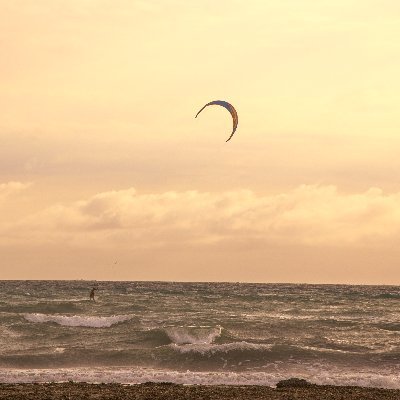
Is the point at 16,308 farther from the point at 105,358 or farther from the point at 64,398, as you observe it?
the point at 64,398

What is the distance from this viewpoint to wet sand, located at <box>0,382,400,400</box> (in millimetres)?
15031

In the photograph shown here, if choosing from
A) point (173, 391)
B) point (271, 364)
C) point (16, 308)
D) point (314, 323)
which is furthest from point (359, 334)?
point (16, 308)

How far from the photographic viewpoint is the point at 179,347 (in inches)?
953

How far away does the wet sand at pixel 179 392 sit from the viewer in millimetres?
15031

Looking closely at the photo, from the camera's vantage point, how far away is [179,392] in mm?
15719

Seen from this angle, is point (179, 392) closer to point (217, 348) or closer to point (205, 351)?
point (205, 351)

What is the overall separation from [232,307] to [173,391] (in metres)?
34.9

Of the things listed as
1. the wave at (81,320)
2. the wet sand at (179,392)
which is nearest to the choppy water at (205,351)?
the wave at (81,320)

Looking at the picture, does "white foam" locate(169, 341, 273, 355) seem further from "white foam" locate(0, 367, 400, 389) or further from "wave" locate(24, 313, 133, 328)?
"wave" locate(24, 313, 133, 328)

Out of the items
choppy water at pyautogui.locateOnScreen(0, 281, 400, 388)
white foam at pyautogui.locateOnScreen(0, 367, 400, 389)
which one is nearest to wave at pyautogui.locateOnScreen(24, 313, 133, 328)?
choppy water at pyautogui.locateOnScreen(0, 281, 400, 388)

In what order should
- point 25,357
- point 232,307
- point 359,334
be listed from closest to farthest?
1. point 25,357
2. point 359,334
3. point 232,307

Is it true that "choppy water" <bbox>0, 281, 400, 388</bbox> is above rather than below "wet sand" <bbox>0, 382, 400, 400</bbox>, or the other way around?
above

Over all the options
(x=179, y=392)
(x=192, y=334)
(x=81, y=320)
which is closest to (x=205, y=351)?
(x=192, y=334)

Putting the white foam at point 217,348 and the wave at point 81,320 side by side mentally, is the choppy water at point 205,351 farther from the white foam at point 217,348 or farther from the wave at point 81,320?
the wave at point 81,320
